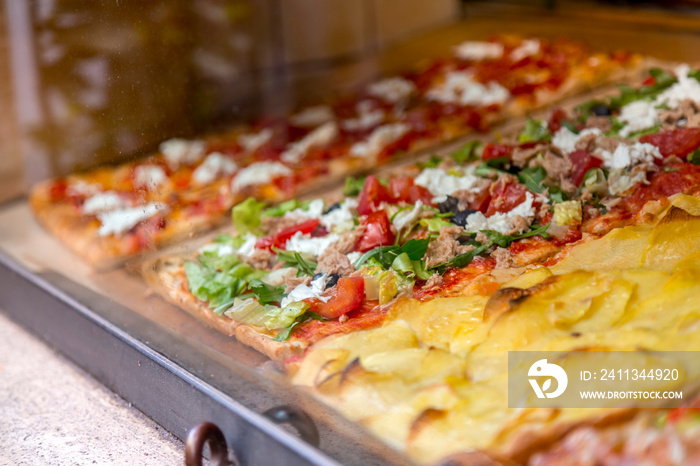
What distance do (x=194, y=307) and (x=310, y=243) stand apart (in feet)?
2.07

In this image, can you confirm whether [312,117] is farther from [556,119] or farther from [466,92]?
[556,119]

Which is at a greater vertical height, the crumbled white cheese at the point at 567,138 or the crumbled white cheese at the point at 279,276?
the crumbled white cheese at the point at 567,138

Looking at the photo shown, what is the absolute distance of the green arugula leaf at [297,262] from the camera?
3.24m

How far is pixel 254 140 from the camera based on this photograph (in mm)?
6105

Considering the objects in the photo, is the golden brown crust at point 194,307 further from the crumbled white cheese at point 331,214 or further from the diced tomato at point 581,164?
the diced tomato at point 581,164

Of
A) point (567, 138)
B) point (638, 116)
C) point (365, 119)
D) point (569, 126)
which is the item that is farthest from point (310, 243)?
point (365, 119)

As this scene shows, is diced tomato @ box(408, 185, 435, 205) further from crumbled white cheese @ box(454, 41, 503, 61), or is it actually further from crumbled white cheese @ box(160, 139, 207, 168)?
crumbled white cheese @ box(454, 41, 503, 61)

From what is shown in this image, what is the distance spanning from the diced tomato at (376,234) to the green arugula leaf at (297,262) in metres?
0.23

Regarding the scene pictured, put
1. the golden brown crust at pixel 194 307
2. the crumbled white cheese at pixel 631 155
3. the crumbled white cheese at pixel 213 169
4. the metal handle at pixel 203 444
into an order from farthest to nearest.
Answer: the crumbled white cheese at pixel 213 169 → the crumbled white cheese at pixel 631 155 → the golden brown crust at pixel 194 307 → the metal handle at pixel 203 444

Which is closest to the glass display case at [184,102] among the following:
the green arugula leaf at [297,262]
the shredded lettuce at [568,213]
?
the green arugula leaf at [297,262]

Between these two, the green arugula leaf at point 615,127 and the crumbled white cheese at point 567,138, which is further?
the green arugula leaf at point 615,127

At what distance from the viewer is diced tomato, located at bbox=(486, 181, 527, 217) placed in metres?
3.43

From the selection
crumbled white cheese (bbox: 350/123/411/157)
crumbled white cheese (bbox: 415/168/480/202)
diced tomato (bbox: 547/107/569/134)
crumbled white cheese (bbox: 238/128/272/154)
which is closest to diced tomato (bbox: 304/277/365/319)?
crumbled white cheese (bbox: 415/168/480/202)

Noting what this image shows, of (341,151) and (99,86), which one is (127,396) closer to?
(99,86)
